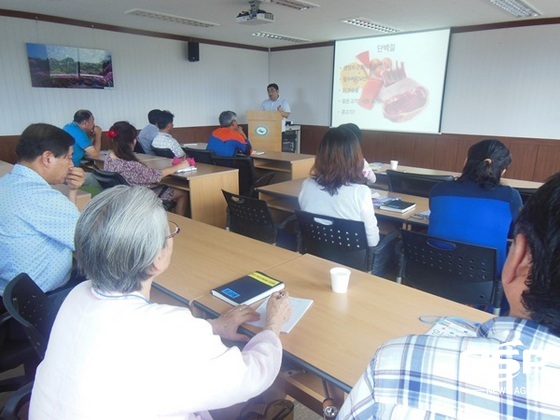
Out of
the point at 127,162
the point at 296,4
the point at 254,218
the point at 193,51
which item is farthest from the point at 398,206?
the point at 193,51

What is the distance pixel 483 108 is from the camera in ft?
21.2

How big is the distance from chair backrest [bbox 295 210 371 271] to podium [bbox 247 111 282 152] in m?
4.38

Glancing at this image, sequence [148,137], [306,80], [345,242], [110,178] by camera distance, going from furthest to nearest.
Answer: [306,80] < [148,137] < [110,178] < [345,242]

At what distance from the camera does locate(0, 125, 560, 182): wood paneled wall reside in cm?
601

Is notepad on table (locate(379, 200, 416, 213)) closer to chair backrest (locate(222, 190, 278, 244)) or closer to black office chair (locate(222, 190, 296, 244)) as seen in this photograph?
black office chair (locate(222, 190, 296, 244))

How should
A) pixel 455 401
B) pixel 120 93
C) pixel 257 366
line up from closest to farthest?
pixel 455 401
pixel 257 366
pixel 120 93

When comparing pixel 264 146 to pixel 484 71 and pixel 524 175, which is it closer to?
pixel 484 71

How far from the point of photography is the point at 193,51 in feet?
24.7

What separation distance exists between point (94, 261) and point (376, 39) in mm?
7628

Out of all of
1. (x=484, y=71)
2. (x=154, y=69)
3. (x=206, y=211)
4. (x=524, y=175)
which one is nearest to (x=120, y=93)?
(x=154, y=69)

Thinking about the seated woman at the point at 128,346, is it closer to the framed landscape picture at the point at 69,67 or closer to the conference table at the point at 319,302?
the conference table at the point at 319,302

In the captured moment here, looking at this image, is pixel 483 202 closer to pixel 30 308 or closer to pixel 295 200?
pixel 295 200

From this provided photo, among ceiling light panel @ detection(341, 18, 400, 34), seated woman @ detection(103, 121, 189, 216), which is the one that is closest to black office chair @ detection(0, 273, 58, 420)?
seated woman @ detection(103, 121, 189, 216)

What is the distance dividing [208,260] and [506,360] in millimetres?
1464
